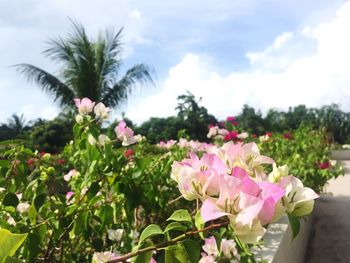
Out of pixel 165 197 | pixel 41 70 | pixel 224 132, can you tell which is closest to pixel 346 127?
pixel 41 70

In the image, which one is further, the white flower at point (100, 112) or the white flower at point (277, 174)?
the white flower at point (100, 112)

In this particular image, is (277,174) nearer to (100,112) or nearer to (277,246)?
(100,112)

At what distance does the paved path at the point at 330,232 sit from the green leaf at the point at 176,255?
2.71 metres

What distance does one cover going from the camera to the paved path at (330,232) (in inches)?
122

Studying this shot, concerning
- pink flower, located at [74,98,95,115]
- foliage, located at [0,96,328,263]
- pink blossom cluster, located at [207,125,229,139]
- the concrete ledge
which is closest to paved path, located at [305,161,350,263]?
the concrete ledge

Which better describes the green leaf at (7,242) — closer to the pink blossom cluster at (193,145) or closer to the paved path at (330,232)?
the pink blossom cluster at (193,145)

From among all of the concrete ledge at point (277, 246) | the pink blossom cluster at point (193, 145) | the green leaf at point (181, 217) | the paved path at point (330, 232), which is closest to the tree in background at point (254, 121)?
the paved path at point (330, 232)

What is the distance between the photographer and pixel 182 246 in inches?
24.5

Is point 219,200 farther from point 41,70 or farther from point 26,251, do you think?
point 41,70

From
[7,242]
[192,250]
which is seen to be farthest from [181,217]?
[7,242]

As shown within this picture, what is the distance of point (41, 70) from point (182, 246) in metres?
12.2

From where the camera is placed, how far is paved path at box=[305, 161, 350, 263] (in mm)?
3100

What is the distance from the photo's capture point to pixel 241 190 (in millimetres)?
555

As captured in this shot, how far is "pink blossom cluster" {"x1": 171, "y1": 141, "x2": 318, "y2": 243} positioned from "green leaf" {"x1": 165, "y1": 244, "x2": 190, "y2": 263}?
0.08 m
